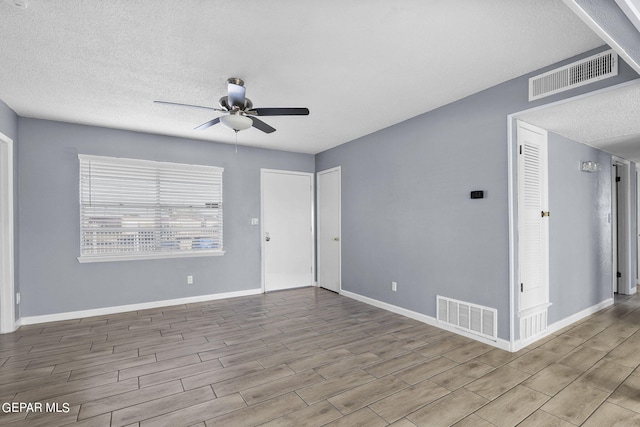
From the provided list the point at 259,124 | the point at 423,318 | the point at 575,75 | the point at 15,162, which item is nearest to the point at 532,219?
the point at 575,75

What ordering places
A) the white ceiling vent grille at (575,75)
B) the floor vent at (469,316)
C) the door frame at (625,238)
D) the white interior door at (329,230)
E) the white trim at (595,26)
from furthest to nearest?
the white interior door at (329,230), the door frame at (625,238), the floor vent at (469,316), the white ceiling vent grille at (575,75), the white trim at (595,26)

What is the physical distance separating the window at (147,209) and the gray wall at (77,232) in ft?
0.39

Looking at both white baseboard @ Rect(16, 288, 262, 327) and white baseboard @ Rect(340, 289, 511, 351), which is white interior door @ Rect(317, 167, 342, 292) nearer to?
white baseboard @ Rect(340, 289, 511, 351)

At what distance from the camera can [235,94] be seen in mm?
2691

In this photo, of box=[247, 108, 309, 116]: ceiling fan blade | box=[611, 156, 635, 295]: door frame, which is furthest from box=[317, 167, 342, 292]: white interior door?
box=[611, 156, 635, 295]: door frame

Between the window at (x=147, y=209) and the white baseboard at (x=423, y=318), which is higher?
the window at (x=147, y=209)

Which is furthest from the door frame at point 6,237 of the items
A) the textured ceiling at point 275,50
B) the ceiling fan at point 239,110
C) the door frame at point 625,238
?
the door frame at point 625,238

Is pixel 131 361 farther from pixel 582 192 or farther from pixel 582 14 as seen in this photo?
pixel 582 192

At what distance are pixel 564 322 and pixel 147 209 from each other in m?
5.69

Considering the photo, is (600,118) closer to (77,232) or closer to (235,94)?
(235,94)

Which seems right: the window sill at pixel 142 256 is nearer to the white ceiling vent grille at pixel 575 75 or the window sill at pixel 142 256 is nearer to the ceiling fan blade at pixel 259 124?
the ceiling fan blade at pixel 259 124

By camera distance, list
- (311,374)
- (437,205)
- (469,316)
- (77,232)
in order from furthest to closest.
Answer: (77,232), (437,205), (469,316), (311,374)

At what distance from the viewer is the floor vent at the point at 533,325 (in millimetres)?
3027

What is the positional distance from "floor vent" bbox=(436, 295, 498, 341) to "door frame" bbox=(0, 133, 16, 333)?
16.4ft
